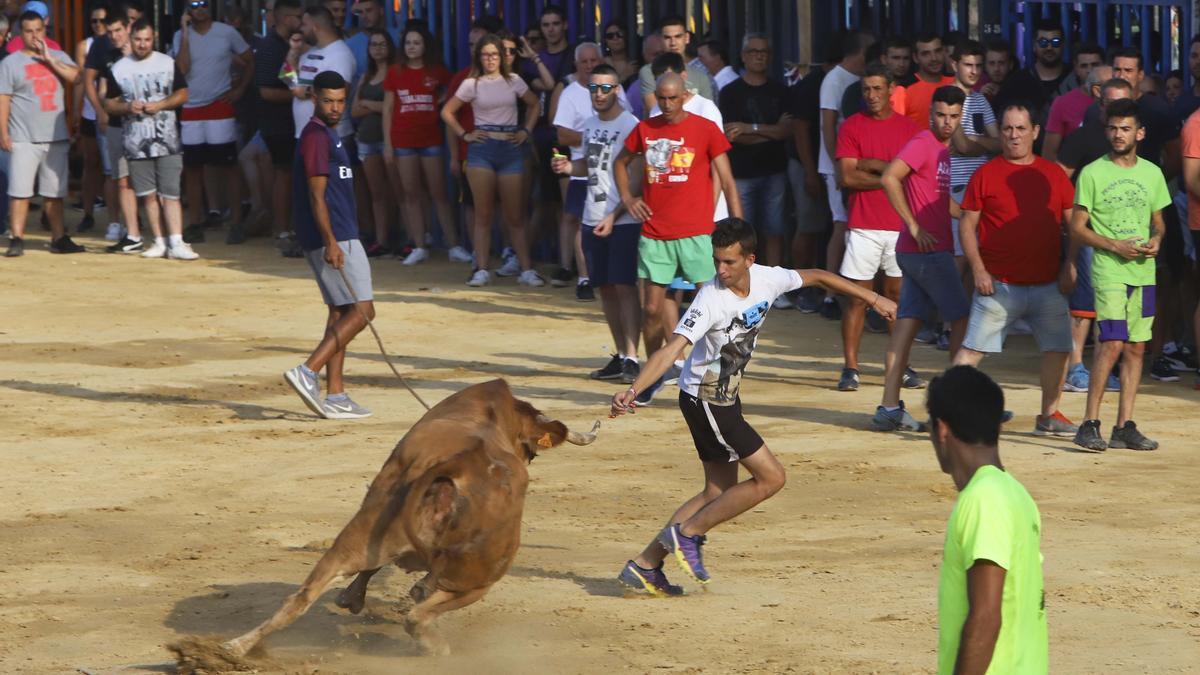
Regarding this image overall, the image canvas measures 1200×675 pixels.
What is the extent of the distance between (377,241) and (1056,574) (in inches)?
457

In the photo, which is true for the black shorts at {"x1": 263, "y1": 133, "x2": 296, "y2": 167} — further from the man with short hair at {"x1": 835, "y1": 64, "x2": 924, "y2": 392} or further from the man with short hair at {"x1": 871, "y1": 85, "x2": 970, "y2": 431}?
the man with short hair at {"x1": 871, "y1": 85, "x2": 970, "y2": 431}

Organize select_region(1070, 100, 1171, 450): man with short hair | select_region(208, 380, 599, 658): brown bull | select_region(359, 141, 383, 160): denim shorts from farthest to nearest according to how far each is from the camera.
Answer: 1. select_region(359, 141, 383, 160): denim shorts
2. select_region(1070, 100, 1171, 450): man with short hair
3. select_region(208, 380, 599, 658): brown bull

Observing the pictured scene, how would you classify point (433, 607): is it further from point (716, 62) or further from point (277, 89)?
point (277, 89)

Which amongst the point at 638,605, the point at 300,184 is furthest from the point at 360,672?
the point at 300,184

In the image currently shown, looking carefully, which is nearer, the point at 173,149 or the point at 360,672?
the point at 360,672

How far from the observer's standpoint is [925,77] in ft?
44.2

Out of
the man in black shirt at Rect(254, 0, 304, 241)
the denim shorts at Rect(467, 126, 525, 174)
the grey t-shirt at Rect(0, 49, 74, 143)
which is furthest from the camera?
the man in black shirt at Rect(254, 0, 304, 241)

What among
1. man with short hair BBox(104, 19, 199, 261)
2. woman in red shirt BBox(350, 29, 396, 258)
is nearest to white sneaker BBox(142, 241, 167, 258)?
man with short hair BBox(104, 19, 199, 261)

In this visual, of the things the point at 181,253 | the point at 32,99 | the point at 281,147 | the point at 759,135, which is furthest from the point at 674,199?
the point at 32,99

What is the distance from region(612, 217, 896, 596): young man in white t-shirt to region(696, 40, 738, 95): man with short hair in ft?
25.7

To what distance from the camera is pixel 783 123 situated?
47.9ft

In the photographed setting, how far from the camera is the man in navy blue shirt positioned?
10.8m

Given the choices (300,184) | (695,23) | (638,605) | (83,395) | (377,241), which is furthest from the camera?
(377,241)

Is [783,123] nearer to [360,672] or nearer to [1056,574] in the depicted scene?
[1056,574]
